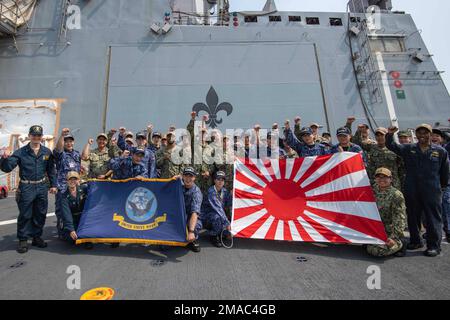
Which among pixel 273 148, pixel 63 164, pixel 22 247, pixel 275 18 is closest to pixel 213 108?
pixel 273 148

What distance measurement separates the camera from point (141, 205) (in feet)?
9.96

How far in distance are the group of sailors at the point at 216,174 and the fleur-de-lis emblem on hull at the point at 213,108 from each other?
4391 millimetres

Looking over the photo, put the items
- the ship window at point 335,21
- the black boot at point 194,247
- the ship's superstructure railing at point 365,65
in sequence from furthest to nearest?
the ship window at point 335,21 → the ship's superstructure railing at point 365,65 → the black boot at point 194,247

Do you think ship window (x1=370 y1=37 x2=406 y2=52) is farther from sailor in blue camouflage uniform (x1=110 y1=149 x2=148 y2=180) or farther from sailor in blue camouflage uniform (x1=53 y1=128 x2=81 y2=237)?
sailor in blue camouflage uniform (x1=53 y1=128 x2=81 y2=237)

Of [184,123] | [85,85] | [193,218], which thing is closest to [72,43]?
[85,85]

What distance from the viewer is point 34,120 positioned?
828 centimetres

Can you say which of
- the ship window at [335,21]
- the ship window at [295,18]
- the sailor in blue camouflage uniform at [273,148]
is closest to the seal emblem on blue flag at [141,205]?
the sailor in blue camouflage uniform at [273,148]

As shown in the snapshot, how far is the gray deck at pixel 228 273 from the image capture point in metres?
1.92

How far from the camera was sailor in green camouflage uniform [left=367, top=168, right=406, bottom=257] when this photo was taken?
2.58 metres

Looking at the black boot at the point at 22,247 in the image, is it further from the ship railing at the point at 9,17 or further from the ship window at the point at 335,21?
the ship window at the point at 335,21

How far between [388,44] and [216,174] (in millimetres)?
10788

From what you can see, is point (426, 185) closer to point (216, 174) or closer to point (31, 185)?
point (216, 174)
